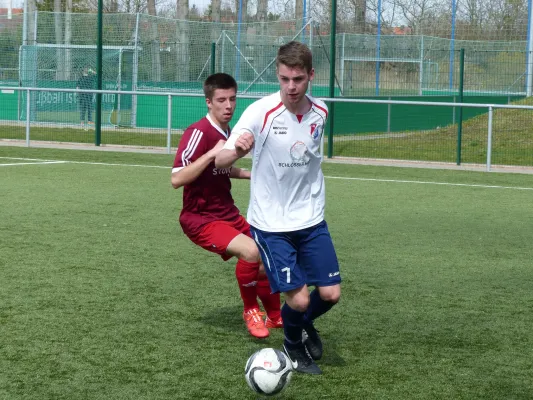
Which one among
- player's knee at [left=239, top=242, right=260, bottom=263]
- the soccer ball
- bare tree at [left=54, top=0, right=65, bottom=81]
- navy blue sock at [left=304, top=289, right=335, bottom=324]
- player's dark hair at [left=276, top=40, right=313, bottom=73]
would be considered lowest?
the soccer ball

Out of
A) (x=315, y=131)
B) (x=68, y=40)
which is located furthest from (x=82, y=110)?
(x=315, y=131)

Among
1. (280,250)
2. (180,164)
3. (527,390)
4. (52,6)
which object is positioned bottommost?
(527,390)

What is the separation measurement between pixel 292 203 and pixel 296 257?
283 millimetres

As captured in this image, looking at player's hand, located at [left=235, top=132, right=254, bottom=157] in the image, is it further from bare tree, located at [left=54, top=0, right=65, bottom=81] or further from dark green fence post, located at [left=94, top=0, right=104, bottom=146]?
bare tree, located at [left=54, top=0, right=65, bottom=81]

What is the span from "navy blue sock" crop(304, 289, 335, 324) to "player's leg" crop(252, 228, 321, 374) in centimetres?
9

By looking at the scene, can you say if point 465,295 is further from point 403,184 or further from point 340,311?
point 403,184

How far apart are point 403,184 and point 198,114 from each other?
8404 millimetres

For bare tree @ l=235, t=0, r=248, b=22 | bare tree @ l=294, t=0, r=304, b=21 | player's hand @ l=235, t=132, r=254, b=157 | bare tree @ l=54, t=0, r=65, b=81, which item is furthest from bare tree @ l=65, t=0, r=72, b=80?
player's hand @ l=235, t=132, r=254, b=157

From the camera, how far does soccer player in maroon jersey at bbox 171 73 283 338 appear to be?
5.39 m

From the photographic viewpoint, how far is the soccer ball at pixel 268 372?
419cm

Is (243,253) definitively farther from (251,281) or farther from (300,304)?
(300,304)

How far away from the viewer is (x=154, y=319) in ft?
18.8

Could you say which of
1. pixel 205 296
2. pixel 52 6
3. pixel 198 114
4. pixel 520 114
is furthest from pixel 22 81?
pixel 205 296

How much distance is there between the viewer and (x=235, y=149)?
14.4ft
